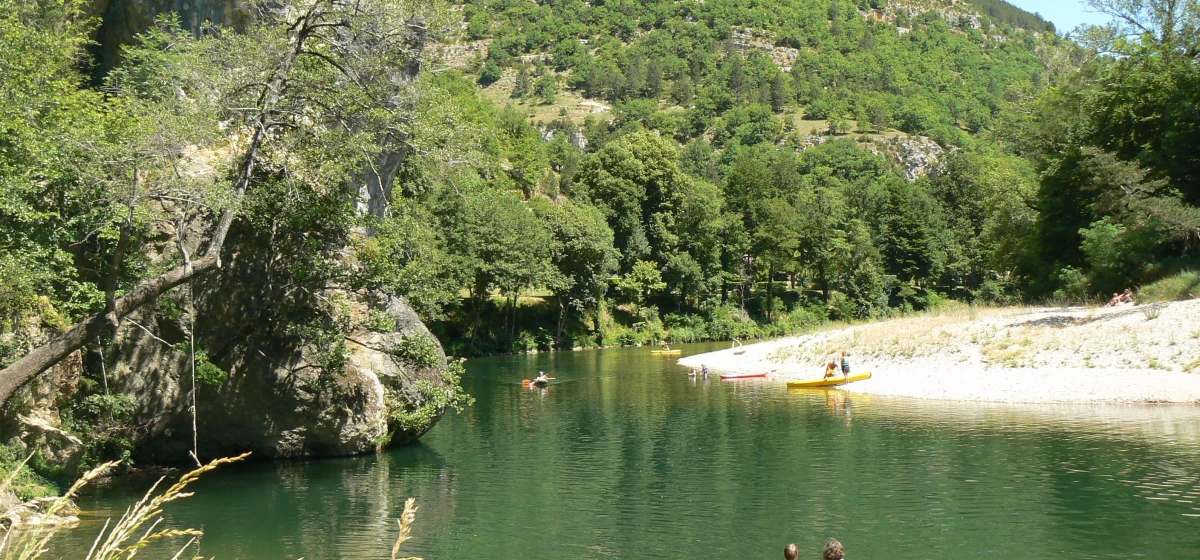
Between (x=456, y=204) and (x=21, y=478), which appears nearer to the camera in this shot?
(x=21, y=478)

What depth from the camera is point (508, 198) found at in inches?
2517

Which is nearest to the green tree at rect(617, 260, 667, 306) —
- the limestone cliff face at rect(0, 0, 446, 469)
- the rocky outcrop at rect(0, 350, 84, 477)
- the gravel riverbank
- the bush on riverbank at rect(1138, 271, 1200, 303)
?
the gravel riverbank

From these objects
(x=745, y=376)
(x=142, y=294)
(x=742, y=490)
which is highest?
(x=142, y=294)

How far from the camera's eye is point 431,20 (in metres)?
19.1

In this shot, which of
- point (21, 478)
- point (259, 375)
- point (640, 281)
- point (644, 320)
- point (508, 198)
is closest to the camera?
point (21, 478)

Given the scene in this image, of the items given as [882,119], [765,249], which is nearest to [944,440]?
[765,249]

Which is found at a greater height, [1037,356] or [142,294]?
[142,294]

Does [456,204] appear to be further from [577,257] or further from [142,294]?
[142,294]

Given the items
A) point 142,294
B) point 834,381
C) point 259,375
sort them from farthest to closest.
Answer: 1. point 834,381
2. point 259,375
3. point 142,294

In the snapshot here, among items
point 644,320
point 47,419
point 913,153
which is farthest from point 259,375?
point 913,153

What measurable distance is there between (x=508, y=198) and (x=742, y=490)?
46651 mm

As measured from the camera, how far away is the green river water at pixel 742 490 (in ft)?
51.0

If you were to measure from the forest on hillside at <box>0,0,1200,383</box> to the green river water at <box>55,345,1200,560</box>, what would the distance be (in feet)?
15.3

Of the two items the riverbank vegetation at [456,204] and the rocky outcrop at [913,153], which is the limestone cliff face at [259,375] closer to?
the riverbank vegetation at [456,204]
